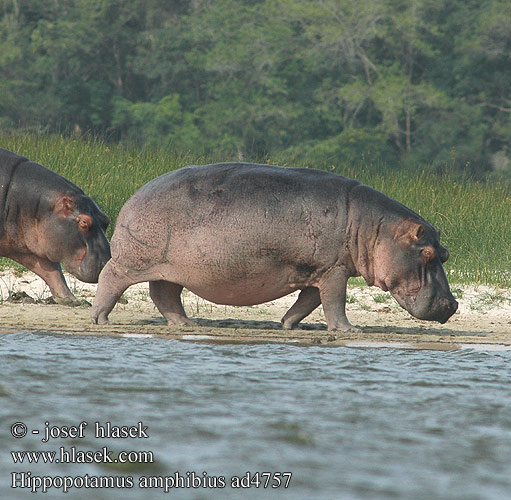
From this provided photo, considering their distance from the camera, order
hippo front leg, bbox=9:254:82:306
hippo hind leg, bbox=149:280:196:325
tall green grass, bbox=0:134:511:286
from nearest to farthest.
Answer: hippo hind leg, bbox=149:280:196:325 → hippo front leg, bbox=9:254:82:306 → tall green grass, bbox=0:134:511:286

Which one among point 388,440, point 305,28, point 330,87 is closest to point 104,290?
point 388,440

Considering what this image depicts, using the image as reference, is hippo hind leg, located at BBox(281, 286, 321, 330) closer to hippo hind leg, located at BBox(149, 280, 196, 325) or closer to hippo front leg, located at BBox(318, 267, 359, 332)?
hippo front leg, located at BBox(318, 267, 359, 332)

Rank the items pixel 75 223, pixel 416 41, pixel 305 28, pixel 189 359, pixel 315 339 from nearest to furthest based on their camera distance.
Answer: pixel 189 359 → pixel 315 339 → pixel 75 223 → pixel 416 41 → pixel 305 28

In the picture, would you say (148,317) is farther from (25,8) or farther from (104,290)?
(25,8)

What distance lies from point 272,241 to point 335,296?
20.4 inches

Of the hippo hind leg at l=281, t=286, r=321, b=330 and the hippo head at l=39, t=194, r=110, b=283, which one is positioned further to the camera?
the hippo head at l=39, t=194, r=110, b=283

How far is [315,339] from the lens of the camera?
590 cm

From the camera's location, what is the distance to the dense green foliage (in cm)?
2800

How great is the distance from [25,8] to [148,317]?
2729 centimetres

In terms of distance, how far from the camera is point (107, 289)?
20.5 ft

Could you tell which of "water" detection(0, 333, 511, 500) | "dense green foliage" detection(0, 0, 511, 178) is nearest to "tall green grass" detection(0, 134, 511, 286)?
"water" detection(0, 333, 511, 500)

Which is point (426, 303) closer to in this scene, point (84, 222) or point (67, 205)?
point (84, 222)

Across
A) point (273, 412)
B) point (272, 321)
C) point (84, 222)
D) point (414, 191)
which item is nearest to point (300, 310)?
point (272, 321)

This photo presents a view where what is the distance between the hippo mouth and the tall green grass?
8.68 ft
